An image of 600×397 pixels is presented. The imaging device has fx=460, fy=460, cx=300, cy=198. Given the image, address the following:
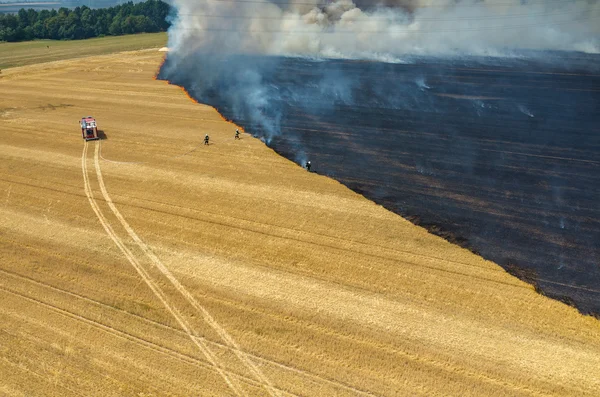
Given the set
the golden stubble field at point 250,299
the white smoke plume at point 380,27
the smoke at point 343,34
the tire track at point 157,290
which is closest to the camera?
the golden stubble field at point 250,299

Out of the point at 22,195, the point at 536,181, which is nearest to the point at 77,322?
the point at 22,195

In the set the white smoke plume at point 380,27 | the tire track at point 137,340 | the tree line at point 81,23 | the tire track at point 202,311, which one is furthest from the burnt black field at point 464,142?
the tree line at point 81,23

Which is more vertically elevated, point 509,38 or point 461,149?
point 509,38

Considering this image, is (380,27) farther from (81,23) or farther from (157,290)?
(81,23)

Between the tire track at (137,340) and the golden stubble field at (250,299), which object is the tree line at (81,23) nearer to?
the golden stubble field at (250,299)

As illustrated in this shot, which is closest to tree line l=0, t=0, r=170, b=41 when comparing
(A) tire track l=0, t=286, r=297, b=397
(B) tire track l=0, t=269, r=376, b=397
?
(B) tire track l=0, t=269, r=376, b=397

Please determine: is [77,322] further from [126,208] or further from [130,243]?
[126,208]

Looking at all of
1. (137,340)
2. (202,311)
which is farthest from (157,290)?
(137,340)
